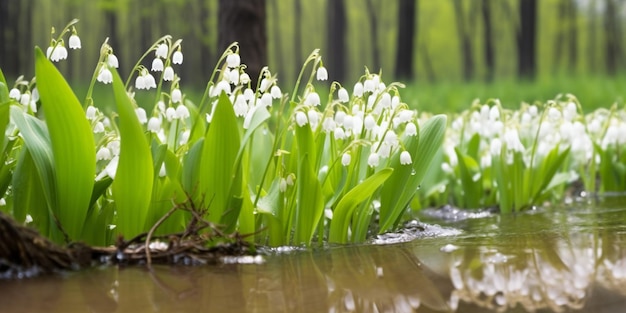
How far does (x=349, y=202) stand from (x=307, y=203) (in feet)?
0.55

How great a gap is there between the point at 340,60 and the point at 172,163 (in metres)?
13.7

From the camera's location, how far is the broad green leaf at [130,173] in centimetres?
211

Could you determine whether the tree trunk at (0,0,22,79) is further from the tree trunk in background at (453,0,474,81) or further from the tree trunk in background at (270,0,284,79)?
the tree trunk in background at (453,0,474,81)

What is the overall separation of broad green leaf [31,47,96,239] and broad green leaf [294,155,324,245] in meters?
0.75

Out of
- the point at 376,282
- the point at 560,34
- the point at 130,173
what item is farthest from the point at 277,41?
the point at 376,282

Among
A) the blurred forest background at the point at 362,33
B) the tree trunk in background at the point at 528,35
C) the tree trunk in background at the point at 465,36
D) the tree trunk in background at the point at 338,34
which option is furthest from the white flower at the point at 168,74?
the tree trunk in background at the point at 465,36

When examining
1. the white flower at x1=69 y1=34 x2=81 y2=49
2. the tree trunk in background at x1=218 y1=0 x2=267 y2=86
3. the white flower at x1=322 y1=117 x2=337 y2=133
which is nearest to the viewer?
the white flower at x1=69 y1=34 x2=81 y2=49

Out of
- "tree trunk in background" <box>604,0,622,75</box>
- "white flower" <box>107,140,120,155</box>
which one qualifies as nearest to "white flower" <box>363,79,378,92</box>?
"white flower" <box>107,140,120,155</box>

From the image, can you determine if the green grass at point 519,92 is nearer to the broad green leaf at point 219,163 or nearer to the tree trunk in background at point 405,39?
the tree trunk in background at point 405,39

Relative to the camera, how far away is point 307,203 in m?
2.58

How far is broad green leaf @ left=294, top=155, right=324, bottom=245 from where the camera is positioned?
2500 millimetres

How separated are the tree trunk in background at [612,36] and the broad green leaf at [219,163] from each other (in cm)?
2289

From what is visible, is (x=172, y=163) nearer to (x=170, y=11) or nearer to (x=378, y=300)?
(x=378, y=300)

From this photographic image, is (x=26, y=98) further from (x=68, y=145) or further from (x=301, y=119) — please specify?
(x=301, y=119)
